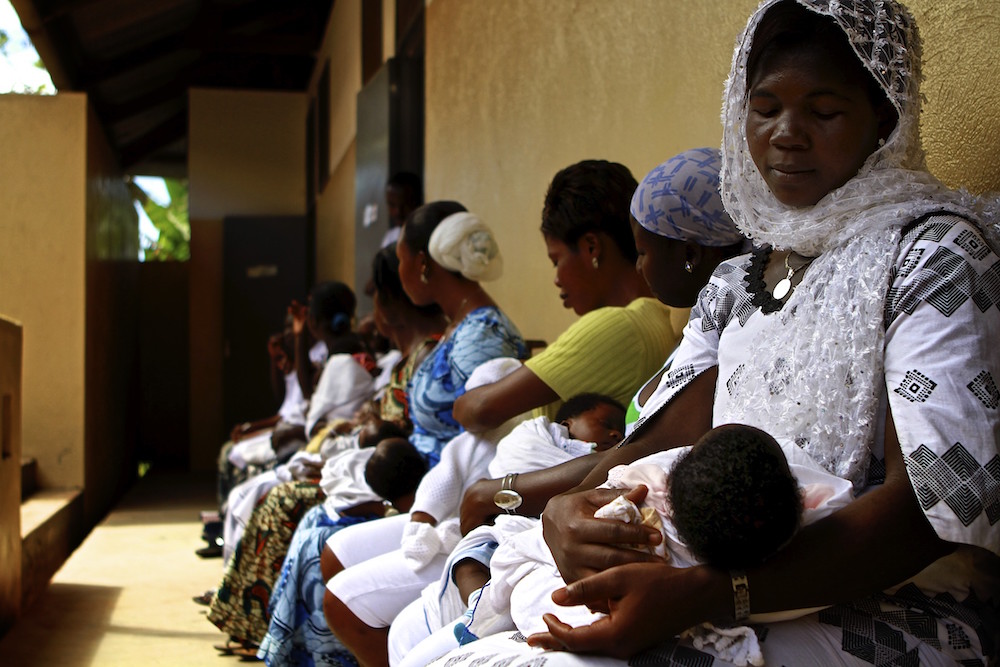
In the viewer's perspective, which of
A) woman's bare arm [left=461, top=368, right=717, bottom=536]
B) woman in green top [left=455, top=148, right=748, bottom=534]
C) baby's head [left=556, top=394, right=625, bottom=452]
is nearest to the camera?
woman's bare arm [left=461, top=368, right=717, bottom=536]

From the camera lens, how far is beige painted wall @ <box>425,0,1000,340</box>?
185 centimetres

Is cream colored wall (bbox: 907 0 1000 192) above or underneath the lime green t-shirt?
above

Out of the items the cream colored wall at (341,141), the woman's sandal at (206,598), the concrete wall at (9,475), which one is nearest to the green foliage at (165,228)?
the cream colored wall at (341,141)

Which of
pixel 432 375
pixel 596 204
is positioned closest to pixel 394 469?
pixel 432 375

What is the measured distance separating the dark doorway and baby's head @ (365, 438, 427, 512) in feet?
30.0

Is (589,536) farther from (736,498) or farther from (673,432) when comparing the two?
(673,432)

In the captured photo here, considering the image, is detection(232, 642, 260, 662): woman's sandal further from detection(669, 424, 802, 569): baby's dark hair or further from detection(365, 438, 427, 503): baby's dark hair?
detection(669, 424, 802, 569): baby's dark hair

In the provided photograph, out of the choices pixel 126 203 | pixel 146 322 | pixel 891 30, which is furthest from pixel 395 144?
pixel 146 322

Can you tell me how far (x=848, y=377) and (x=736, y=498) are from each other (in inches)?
12.1

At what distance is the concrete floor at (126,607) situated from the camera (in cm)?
403

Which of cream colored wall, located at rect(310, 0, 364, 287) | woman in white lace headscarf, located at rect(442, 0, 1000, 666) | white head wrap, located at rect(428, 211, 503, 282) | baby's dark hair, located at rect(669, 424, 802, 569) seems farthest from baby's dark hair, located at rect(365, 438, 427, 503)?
cream colored wall, located at rect(310, 0, 364, 287)

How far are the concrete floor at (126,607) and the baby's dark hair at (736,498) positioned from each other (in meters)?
3.09

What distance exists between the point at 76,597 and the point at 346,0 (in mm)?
6707

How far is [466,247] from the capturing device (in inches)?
124
